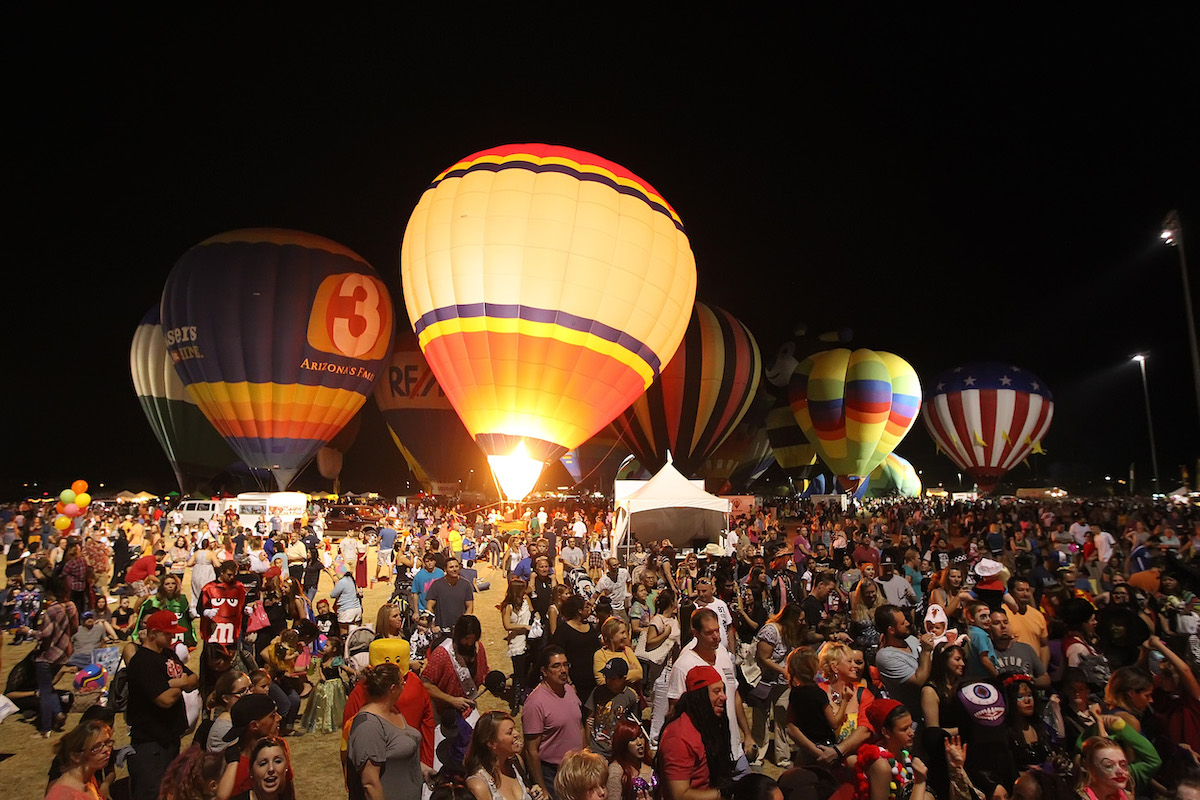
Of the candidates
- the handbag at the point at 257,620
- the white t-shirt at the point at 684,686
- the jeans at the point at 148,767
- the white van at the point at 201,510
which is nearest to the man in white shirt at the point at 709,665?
the white t-shirt at the point at 684,686

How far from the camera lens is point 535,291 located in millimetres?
17359

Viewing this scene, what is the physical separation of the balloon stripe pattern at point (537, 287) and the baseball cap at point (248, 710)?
13580mm

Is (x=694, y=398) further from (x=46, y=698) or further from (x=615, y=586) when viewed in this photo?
(x=46, y=698)

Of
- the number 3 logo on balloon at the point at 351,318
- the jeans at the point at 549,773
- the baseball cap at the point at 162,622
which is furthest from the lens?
the number 3 logo on balloon at the point at 351,318

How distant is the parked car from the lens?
27672 mm

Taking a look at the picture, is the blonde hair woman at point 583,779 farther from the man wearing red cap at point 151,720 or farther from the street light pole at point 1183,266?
the street light pole at point 1183,266

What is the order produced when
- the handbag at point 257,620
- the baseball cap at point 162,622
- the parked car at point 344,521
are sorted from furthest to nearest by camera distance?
1. the parked car at point 344,521
2. the handbag at point 257,620
3. the baseball cap at point 162,622

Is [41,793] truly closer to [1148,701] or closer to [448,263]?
[1148,701]

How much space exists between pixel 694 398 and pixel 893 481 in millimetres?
46643

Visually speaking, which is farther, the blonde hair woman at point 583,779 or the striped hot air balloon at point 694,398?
the striped hot air balloon at point 694,398

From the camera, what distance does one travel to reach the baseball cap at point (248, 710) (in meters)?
4.09

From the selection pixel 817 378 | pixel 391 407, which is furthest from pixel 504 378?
pixel 817 378

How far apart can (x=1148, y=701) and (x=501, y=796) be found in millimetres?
3770

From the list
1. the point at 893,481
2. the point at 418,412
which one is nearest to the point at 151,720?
the point at 418,412
